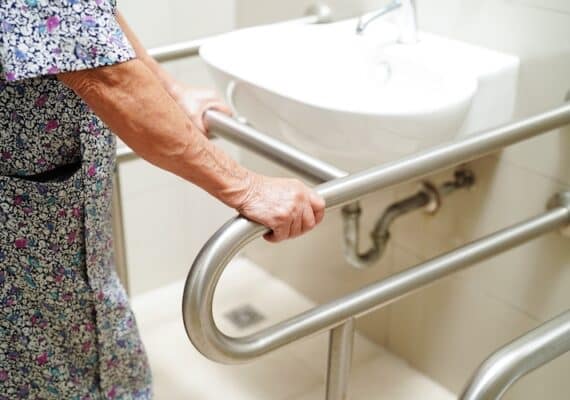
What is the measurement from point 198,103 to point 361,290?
46cm

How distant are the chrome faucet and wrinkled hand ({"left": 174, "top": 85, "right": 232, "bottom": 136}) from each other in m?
0.35

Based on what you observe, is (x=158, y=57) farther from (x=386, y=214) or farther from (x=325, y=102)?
(x=386, y=214)

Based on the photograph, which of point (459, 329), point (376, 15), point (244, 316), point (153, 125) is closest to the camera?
point (153, 125)

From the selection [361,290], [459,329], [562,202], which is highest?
[361,290]

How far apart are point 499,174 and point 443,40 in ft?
0.91

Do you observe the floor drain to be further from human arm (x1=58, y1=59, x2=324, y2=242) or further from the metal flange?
human arm (x1=58, y1=59, x2=324, y2=242)

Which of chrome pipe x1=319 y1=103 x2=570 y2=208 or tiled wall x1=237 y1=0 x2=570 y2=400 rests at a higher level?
chrome pipe x1=319 y1=103 x2=570 y2=208

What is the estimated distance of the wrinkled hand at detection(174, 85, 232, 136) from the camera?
1.28m

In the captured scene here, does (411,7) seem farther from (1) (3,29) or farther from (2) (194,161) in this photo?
(1) (3,29)

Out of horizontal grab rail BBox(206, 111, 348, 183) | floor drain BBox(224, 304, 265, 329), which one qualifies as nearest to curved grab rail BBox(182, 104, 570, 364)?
horizontal grab rail BBox(206, 111, 348, 183)

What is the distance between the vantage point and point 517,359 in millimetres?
704

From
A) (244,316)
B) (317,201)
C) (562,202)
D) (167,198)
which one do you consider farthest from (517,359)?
(167,198)

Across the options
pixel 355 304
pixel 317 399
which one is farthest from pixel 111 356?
pixel 317 399

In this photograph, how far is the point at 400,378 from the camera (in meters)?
1.84
